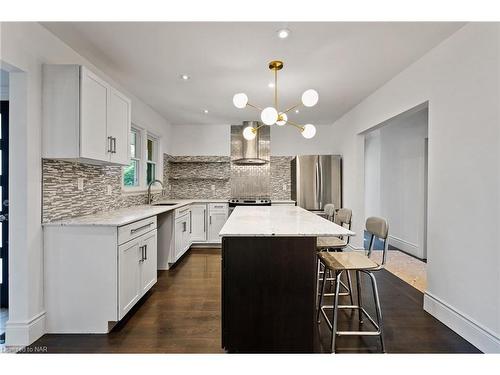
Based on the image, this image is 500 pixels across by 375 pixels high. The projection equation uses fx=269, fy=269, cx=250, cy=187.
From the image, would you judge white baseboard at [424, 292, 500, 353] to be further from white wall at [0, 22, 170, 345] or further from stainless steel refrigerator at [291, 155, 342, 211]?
white wall at [0, 22, 170, 345]

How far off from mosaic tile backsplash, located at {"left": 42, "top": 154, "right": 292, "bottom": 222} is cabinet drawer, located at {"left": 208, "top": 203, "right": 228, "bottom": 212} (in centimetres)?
60

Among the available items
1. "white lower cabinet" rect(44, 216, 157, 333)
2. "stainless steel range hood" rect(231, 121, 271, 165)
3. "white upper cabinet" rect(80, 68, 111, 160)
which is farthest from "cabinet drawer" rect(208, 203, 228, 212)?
"white lower cabinet" rect(44, 216, 157, 333)

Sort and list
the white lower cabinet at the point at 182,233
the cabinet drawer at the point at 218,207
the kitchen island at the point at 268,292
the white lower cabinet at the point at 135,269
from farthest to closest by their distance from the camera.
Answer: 1. the cabinet drawer at the point at 218,207
2. the white lower cabinet at the point at 182,233
3. the white lower cabinet at the point at 135,269
4. the kitchen island at the point at 268,292

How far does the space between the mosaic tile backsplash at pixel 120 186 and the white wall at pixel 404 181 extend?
1.94 m

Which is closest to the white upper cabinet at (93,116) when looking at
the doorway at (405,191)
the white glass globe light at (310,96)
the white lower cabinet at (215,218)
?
A: the white glass globe light at (310,96)

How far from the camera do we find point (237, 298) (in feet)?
5.90

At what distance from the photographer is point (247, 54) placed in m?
2.57

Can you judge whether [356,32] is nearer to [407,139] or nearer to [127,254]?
[127,254]

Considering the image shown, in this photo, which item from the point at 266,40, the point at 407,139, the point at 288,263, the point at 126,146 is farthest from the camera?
the point at 407,139

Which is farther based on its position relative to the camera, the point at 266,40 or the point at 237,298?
the point at 266,40

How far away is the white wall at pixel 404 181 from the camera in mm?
4348

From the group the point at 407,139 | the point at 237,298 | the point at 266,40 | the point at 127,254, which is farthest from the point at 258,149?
the point at 237,298

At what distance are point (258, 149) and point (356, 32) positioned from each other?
339cm

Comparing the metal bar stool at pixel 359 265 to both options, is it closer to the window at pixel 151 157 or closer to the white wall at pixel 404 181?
the white wall at pixel 404 181
